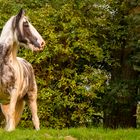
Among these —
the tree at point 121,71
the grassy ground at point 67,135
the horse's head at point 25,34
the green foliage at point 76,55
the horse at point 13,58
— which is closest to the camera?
the grassy ground at point 67,135

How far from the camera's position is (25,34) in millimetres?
10500

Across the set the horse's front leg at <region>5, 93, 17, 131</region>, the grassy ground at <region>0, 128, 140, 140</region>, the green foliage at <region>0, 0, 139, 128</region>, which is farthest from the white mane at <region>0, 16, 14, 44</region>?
the green foliage at <region>0, 0, 139, 128</region>

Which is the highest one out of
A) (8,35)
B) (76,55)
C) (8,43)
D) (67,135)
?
(8,35)

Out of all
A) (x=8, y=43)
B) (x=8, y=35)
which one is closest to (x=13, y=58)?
(x=8, y=43)

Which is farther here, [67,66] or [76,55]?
[67,66]

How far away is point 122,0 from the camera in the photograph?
1889cm

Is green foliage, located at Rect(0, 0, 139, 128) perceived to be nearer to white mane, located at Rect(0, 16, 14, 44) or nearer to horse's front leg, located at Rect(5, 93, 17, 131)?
horse's front leg, located at Rect(5, 93, 17, 131)

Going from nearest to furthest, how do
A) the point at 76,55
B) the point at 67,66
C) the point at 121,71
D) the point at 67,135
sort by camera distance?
the point at 67,135
the point at 76,55
the point at 67,66
the point at 121,71

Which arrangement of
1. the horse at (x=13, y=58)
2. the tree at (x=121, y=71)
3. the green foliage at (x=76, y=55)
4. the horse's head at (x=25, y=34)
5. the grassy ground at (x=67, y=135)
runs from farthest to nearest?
the green foliage at (x=76, y=55) < the tree at (x=121, y=71) < the horse's head at (x=25, y=34) < the horse at (x=13, y=58) < the grassy ground at (x=67, y=135)

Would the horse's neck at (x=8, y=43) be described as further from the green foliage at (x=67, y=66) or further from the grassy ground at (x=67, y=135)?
the green foliage at (x=67, y=66)

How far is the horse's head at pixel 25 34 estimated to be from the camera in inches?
411

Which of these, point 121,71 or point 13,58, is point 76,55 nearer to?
point 121,71

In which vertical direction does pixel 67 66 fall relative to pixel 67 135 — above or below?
above

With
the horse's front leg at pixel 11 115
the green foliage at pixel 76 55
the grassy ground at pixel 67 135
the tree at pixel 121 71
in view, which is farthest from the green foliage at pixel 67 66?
the horse's front leg at pixel 11 115
